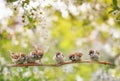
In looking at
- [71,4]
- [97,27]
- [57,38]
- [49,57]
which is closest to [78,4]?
[71,4]

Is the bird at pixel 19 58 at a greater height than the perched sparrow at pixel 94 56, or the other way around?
the bird at pixel 19 58

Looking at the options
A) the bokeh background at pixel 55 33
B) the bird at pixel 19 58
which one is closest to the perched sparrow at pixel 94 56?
the bokeh background at pixel 55 33

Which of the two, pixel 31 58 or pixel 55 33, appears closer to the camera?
pixel 31 58

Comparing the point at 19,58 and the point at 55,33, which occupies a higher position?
the point at 19,58

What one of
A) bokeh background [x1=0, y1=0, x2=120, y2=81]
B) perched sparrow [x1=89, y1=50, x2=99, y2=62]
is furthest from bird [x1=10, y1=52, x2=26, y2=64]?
perched sparrow [x1=89, y1=50, x2=99, y2=62]

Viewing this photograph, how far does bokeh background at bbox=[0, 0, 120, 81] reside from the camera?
263 centimetres

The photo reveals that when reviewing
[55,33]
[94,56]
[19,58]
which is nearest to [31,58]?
[19,58]

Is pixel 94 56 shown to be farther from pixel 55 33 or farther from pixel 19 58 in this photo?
pixel 55 33

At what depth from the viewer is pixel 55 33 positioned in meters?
5.62

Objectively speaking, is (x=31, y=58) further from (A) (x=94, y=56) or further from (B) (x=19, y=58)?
(A) (x=94, y=56)

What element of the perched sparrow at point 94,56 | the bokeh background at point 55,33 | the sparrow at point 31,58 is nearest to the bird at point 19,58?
the sparrow at point 31,58

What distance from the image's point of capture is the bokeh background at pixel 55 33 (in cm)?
263

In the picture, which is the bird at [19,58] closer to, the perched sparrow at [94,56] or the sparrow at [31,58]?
the sparrow at [31,58]

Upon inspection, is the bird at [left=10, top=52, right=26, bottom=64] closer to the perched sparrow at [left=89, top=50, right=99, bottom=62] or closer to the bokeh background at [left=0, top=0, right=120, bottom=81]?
the bokeh background at [left=0, top=0, right=120, bottom=81]
